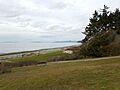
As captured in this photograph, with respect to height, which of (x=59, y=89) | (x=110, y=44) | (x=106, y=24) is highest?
(x=106, y=24)

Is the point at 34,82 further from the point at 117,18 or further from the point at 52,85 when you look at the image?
the point at 117,18

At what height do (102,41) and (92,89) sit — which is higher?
(102,41)

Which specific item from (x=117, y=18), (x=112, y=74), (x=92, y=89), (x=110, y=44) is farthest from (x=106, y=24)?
(x=92, y=89)

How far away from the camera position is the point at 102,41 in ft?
111

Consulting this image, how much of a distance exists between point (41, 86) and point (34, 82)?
3.84 ft

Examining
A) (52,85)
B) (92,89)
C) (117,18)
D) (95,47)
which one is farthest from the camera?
(117,18)

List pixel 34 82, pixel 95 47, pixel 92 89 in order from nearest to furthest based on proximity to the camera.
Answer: pixel 92 89, pixel 34 82, pixel 95 47

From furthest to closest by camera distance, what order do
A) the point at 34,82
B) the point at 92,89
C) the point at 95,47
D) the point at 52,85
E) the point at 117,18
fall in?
the point at 117,18 < the point at 95,47 < the point at 34,82 < the point at 52,85 < the point at 92,89

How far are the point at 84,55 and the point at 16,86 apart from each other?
1989 centimetres

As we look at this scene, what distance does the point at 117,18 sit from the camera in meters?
51.4

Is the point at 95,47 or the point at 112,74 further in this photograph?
the point at 95,47

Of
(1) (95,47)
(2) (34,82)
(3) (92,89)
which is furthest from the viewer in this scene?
(1) (95,47)

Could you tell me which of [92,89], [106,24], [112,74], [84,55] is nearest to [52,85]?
[92,89]

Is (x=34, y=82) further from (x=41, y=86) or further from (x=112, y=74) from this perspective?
(x=112, y=74)
